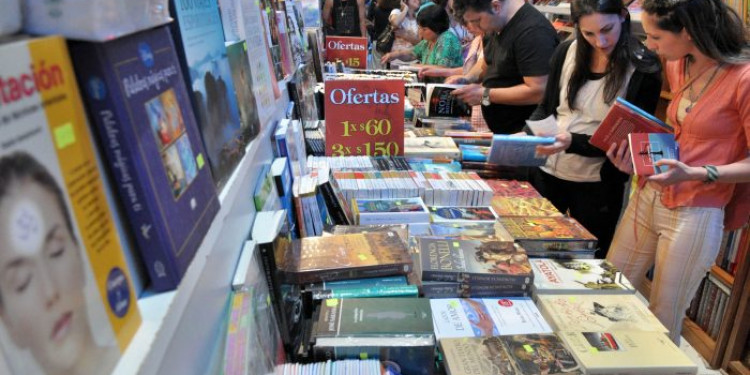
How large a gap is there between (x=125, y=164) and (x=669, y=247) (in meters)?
2.00

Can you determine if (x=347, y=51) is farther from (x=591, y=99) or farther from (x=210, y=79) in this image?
(x=210, y=79)

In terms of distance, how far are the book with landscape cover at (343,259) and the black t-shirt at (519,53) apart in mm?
1583

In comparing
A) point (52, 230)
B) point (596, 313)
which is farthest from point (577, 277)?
point (52, 230)

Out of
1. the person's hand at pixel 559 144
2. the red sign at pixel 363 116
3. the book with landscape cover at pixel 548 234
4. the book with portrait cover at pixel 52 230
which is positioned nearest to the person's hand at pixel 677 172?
the book with landscape cover at pixel 548 234

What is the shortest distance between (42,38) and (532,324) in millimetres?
1261

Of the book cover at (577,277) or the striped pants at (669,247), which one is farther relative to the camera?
the striped pants at (669,247)

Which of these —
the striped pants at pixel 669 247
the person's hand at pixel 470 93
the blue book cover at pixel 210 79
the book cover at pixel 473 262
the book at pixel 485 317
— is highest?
the blue book cover at pixel 210 79

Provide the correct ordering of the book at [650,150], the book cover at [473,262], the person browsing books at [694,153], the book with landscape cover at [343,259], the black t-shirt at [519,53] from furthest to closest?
the black t-shirt at [519,53] → the book at [650,150] → the person browsing books at [694,153] → the book cover at [473,262] → the book with landscape cover at [343,259]

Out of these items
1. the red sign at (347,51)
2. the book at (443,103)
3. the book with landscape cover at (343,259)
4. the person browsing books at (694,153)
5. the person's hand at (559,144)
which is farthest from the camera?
the red sign at (347,51)

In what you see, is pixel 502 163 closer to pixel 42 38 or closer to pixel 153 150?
pixel 153 150

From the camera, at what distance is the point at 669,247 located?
1911 mm

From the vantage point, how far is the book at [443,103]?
313 cm

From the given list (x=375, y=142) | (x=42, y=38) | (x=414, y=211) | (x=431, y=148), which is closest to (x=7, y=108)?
(x=42, y=38)

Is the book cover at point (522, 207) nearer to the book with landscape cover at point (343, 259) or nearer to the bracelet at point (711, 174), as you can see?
the bracelet at point (711, 174)
